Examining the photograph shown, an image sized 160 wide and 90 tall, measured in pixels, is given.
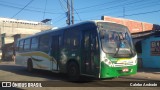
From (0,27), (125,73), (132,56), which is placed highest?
(0,27)

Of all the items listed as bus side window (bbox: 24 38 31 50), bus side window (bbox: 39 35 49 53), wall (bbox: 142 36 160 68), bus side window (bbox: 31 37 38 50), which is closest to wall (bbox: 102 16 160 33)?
wall (bbox: 142 36 160 68)

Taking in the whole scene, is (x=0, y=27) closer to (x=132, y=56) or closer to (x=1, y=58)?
(x=1, y=58)

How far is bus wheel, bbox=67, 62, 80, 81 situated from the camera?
13.6 m

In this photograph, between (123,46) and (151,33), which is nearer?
(123,46)

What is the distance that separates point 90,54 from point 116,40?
56.1 inches

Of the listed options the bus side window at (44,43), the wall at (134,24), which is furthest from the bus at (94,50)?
the wall at (134,24)

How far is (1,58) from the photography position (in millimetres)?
55562

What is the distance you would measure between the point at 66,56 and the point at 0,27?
2202 inches

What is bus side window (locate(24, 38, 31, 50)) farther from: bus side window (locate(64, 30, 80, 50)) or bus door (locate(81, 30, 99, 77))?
bus door (locate(81, 30, 99, 77))

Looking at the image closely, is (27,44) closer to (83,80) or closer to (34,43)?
(34,43)

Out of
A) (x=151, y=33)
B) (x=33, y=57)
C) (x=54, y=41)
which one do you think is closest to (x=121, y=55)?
(x=54, y=41)

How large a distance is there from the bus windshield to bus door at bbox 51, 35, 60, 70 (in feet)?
13.5

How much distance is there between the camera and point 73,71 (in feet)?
45.5

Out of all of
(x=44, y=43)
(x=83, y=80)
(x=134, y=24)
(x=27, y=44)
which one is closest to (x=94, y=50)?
(x=83, y=80)
